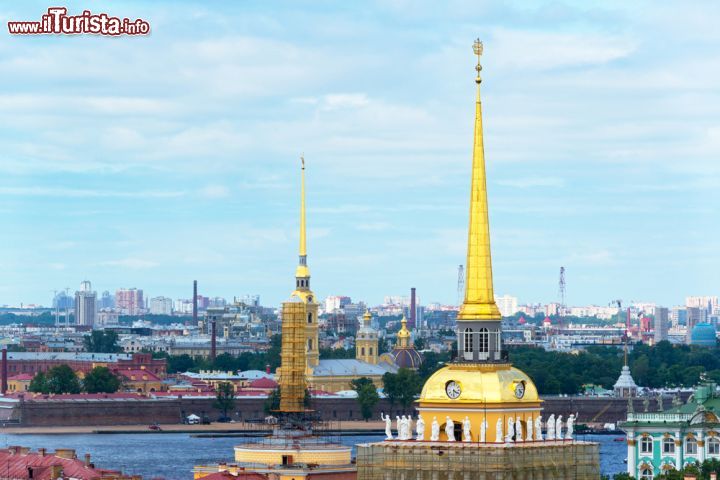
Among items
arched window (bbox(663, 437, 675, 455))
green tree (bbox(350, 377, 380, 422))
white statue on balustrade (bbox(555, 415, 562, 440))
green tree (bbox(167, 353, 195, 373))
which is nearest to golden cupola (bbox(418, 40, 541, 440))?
white statue on balustrade (bbox(555, 415, 562, 440))

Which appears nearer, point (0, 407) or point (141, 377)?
point (0, 407)

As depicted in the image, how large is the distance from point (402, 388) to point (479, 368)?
103 metres

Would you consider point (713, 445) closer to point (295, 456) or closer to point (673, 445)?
point (673, 445)

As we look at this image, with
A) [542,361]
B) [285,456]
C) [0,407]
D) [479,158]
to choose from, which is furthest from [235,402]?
[479,158]

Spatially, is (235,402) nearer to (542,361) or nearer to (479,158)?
(542,361)

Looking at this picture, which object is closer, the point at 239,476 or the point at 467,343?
the point at 467,343

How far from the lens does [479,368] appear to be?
35.8 metres

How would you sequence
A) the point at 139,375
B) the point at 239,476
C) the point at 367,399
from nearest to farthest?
the point at 239,476
the point at 367,399
the point at 139,375

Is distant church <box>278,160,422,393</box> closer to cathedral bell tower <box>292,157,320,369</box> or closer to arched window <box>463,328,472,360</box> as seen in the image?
cathedral bell tower <box>292,157,320,369</box>

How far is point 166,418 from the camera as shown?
135375 millimetres

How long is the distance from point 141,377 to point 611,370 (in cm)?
2854

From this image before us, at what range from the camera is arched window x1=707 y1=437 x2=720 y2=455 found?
214ft

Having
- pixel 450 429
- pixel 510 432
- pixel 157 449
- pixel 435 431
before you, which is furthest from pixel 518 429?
pixel 157 449

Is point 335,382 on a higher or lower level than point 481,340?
higher
